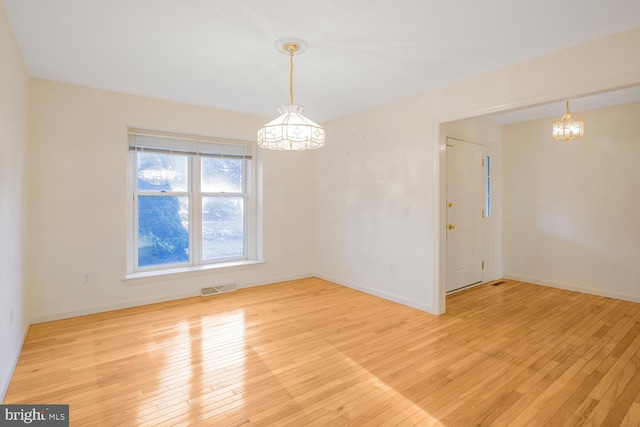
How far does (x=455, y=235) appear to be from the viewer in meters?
4.55

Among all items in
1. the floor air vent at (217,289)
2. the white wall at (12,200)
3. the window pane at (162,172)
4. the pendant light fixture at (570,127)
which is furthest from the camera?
the floor air vent at (217,289)

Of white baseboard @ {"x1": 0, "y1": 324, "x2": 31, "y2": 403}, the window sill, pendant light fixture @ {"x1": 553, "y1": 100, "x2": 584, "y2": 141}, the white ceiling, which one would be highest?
the white ceiling

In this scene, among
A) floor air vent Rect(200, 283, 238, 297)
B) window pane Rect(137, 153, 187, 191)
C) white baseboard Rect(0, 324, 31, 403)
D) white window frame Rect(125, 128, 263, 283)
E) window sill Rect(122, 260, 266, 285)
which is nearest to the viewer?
white baseboard Rect(0, 324, 31, 403)

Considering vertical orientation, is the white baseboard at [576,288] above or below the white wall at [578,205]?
below

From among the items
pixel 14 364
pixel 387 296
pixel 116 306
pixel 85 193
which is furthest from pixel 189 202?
pixel 387 296

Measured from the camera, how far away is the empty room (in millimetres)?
Answer: 2146

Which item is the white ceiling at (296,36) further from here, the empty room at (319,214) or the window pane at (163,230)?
the window pane at (163,230)

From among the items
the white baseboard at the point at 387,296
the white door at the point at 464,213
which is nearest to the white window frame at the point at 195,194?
the white baseboard at the point at 387,296

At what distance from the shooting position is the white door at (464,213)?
445 cm

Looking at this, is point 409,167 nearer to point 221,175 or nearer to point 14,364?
point 221,175

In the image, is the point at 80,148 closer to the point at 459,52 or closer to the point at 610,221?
the point at 459,52

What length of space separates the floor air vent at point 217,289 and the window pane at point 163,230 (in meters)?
0.52

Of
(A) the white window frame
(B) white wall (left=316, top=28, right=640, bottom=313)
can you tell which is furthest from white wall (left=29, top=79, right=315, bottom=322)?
(B) white wall (left=316, top=28, right=640, bottom=313)

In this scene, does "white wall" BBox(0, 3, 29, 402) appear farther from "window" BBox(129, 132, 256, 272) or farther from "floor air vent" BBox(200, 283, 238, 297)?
"floor air vent" BBox(200, 283, 238, 297)
